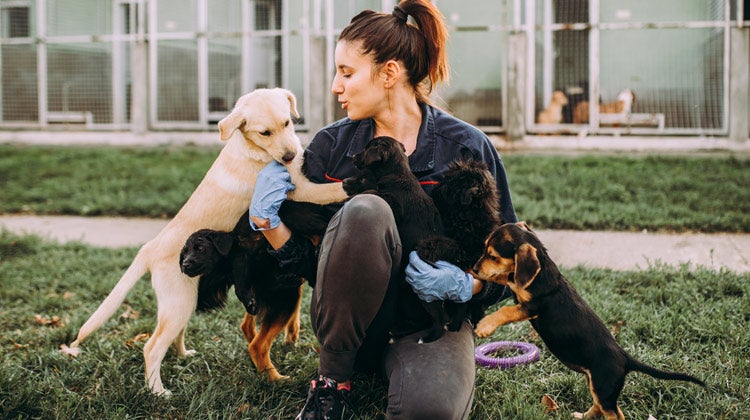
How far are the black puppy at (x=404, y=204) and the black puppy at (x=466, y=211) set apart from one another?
88 mm

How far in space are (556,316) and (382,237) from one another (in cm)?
85

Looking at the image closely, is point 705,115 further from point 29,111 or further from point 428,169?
point 29,111

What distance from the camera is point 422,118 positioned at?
11.7ft

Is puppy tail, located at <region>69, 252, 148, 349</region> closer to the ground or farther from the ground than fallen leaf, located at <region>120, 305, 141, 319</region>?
farther from the ground

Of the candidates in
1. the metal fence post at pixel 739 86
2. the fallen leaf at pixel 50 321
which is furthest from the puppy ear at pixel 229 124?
the metal fence post at pixel 739 86

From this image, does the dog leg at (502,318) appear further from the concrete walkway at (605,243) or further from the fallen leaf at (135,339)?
the concrete walkway at (605,243)

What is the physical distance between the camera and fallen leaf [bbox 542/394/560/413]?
10.5 feet

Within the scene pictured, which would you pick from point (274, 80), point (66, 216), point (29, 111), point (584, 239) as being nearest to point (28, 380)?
point (584, 239)

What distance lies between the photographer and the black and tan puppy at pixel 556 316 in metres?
2.80

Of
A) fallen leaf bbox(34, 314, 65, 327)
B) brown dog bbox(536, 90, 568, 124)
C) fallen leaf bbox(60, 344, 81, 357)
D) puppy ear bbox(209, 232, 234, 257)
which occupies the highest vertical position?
brown dog bbox(536, 90, 568, 124)

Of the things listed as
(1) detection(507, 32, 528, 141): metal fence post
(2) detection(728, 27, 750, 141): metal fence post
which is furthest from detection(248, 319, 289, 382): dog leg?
(2) detection(728, 27, 750, 141): metal fence post

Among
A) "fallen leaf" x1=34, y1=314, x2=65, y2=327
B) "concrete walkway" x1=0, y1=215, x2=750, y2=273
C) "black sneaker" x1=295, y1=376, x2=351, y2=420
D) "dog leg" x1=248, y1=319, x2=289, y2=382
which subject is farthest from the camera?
"concrete walkway" x1=0, y1=215, x2=750, y2=273

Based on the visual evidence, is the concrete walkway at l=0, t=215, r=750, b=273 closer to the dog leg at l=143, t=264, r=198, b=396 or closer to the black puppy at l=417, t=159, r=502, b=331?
the black puppy at l=417, t=159, r=502, b=331

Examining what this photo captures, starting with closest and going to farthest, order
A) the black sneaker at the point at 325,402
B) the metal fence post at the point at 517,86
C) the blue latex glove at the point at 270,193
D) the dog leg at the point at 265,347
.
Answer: the black sneaker at the point at 325,402 → the blue latex glove at the point at 270,193 → the dog leg at the point at 265,347 → the metal fence post at the point at 517,86
